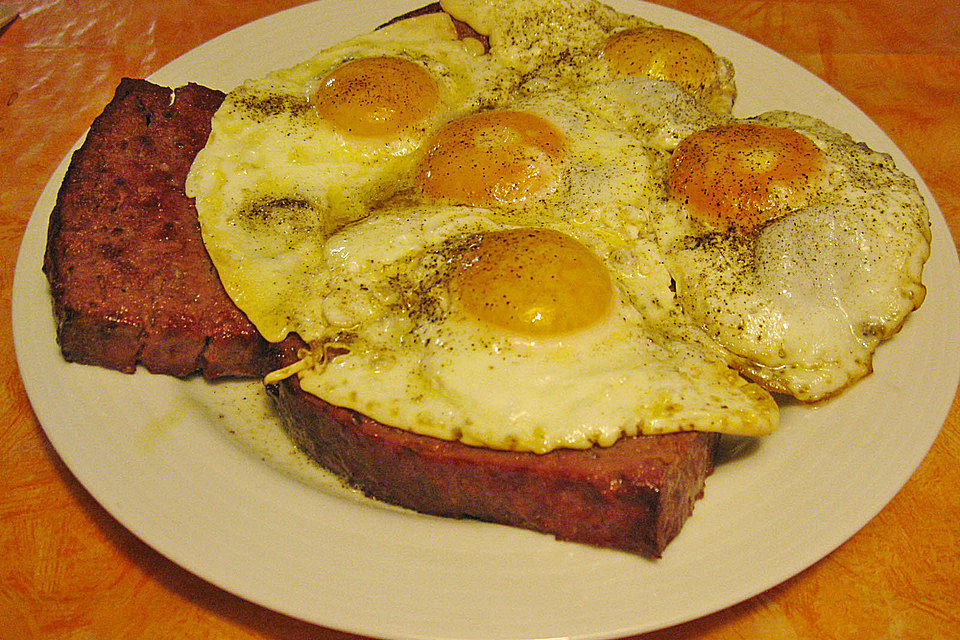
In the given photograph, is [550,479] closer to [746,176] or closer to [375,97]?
[746,176]

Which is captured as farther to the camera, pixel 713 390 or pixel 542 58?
pixel 542 58

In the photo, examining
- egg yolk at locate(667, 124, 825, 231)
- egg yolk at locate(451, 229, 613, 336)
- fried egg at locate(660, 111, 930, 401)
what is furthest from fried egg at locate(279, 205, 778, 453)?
egg yolk at locate(667, 124, 825, 231)

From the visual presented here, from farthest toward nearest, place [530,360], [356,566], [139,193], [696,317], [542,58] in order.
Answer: [542,58] → [139,193] → [696,317] → [530,360] → [356,566]

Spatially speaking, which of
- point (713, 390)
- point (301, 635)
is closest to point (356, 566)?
point (301, 635)

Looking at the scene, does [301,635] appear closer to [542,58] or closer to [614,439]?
[614,439]

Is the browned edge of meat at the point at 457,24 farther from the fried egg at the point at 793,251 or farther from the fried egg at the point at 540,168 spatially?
the fried egg at the point at 793,251

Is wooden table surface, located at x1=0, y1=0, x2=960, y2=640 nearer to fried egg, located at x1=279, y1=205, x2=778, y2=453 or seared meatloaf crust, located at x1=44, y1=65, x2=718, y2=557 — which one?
seared meatloaf crust, located at x1=44, y1=65, x2=718, y2=557
